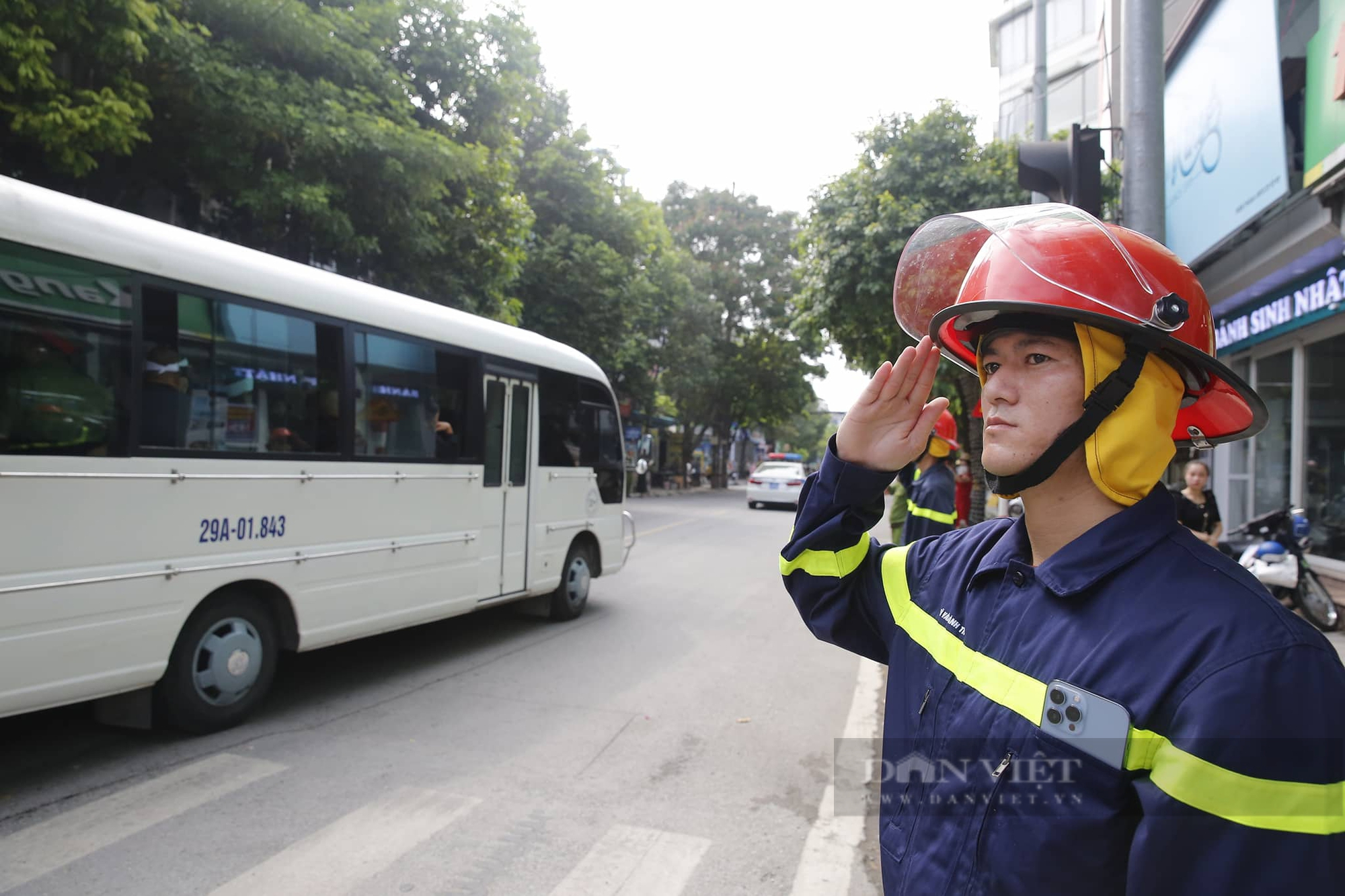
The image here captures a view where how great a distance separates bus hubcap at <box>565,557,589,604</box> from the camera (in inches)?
320

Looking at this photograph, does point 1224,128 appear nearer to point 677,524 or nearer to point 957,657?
point 957,657

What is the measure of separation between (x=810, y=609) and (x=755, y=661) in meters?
5.27

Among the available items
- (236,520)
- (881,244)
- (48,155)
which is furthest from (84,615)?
(881,244)

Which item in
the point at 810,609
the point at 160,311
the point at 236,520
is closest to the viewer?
the point at 810,609

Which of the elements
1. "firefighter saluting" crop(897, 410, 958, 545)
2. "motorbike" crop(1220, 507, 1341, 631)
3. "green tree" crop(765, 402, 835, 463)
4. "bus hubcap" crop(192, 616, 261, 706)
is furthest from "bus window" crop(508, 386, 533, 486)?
"green tree" crop(765, 402, 835, 463)

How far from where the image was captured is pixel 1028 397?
137cm

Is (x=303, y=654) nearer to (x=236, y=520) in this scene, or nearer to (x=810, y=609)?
(x=236, y=520)

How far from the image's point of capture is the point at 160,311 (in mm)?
4305

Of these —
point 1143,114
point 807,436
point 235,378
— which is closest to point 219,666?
point 235,378

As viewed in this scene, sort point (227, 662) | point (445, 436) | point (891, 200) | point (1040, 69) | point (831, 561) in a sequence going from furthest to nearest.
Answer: point (891, 200)
point (1040, 69)
point (445, 436)
point (227, 662)
point (831, 561)

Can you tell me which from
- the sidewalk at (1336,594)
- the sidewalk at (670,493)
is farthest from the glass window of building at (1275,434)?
the sidewalk at (670,493)

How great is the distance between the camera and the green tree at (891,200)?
40.9 feet

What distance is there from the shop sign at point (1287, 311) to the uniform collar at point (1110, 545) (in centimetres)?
678

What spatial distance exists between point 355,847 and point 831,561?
2.72 meters
